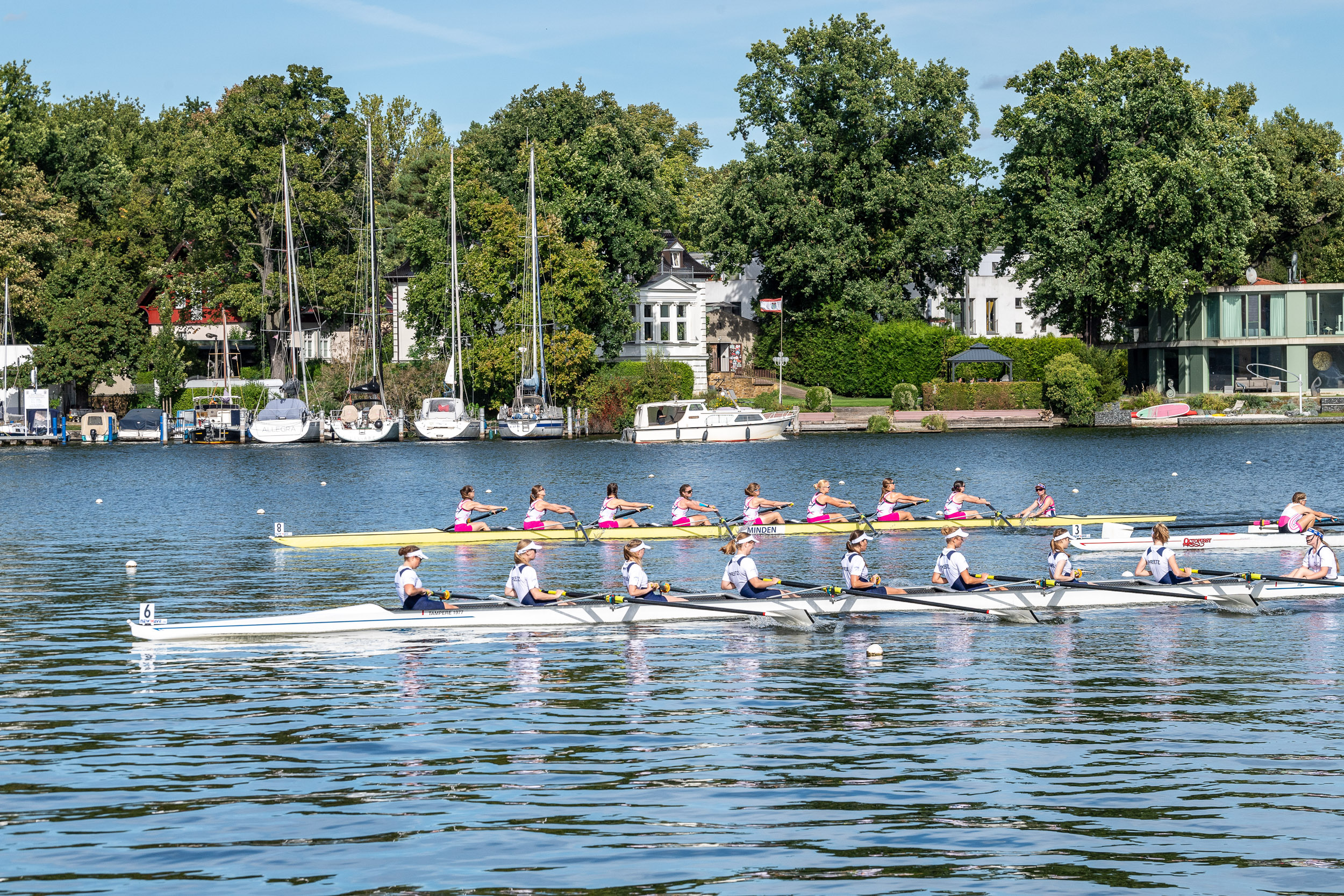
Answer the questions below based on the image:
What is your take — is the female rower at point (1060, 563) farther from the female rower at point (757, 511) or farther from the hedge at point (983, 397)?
the hedge at point (983, 397)

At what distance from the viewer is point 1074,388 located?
8112cm

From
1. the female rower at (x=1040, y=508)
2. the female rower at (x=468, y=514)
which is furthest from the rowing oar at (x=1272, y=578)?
the female rower at (x=468, y=514)

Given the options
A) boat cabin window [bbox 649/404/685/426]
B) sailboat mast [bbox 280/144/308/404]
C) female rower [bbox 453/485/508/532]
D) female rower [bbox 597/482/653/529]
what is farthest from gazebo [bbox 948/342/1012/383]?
female rower [bbox 453/485/508/532]

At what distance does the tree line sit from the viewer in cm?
8175

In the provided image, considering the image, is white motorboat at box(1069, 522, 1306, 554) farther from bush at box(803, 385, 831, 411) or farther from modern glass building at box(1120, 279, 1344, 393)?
modern glass building at box(1120, 279, 1344, 393)

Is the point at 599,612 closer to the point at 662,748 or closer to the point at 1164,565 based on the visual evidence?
the point at 662,748

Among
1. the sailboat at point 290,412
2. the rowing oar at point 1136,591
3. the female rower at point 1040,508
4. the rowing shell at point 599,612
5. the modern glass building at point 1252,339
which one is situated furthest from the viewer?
the modern glass building at point 1252,339

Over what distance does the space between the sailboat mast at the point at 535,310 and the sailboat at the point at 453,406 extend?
4.28 meters

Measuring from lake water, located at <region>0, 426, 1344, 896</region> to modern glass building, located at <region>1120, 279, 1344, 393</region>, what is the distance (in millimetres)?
59483

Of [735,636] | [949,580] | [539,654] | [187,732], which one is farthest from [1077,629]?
[187,732]

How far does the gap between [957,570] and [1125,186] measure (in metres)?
61.3

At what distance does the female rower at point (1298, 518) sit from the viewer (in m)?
29.5

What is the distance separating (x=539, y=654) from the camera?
20.9 metres

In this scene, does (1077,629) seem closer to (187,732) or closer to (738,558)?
(738,558)
